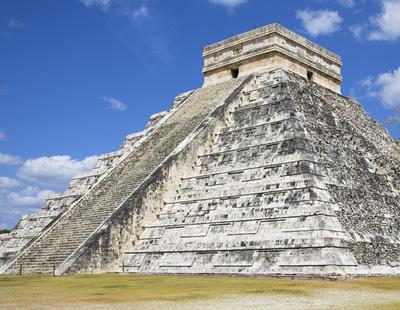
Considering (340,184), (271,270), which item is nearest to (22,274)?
(271,270)

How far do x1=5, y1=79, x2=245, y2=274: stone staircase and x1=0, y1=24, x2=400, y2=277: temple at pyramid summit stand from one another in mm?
56

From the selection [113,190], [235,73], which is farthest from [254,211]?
[235,73]

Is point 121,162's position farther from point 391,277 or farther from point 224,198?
point 391,277

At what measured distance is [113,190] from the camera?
1769 cm

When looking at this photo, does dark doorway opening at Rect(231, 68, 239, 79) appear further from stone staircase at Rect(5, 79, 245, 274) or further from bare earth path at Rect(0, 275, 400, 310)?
bare earth path at Rect(0, 275, 400, 310)

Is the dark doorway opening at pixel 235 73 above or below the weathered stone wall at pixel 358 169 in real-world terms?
above

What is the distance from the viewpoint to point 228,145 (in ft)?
55.6

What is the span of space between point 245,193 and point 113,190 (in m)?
5.07

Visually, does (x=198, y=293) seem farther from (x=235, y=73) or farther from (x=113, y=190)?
(x=235, y=73)

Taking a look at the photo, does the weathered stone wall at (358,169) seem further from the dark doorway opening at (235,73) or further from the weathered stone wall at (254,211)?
the dark doorway opening at (235,73)

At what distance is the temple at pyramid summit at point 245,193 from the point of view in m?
13.0

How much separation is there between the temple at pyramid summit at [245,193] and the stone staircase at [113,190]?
56 millimetres

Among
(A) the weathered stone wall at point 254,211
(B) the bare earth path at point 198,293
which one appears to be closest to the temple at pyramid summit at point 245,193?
(A) the weathered stone wall at point 254,211

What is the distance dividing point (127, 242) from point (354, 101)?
12161mm
